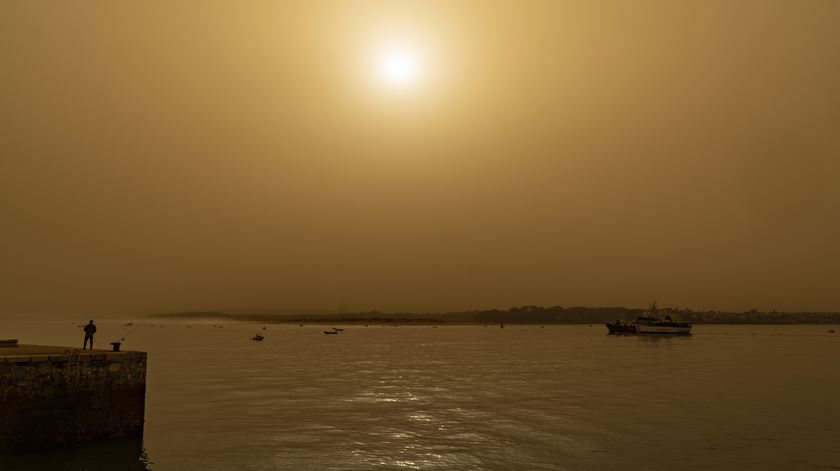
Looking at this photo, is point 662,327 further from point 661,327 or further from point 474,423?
point 474,423

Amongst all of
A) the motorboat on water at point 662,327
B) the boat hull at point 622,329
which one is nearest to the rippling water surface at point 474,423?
the motorboat on water at point 662,327

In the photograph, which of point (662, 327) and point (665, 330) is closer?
point (665, 330)

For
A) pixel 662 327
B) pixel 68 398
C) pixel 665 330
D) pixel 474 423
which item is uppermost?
pixel 68 398

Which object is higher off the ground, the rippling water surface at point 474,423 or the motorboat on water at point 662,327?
the motorboat on water at point 662,327

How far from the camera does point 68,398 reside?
22938 millimetres

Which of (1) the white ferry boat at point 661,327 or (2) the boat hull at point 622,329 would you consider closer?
(1) the white ferry boat at point 661,327

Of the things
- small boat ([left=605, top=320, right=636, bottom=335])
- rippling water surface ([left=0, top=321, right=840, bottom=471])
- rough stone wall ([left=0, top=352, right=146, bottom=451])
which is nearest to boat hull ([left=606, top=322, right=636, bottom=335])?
small boat ([left=605, top=320, right=636, bottom=335])

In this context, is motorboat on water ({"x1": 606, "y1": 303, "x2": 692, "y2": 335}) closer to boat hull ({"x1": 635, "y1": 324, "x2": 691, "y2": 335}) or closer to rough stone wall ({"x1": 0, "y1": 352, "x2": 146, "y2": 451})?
boat hull ({"x1": 635, "y1": 324, "x2": 691, "y2": 335})

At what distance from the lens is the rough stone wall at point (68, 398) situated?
21.2 m

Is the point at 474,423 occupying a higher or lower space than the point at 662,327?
lower

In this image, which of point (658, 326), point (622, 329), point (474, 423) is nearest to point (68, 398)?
point (474, 423)

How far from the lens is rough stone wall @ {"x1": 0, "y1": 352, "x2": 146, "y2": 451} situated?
21.2 metres

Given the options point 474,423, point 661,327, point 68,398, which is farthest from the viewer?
point 661,327

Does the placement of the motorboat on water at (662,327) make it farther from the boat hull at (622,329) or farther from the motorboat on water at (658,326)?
the boat hull at (622,329)
